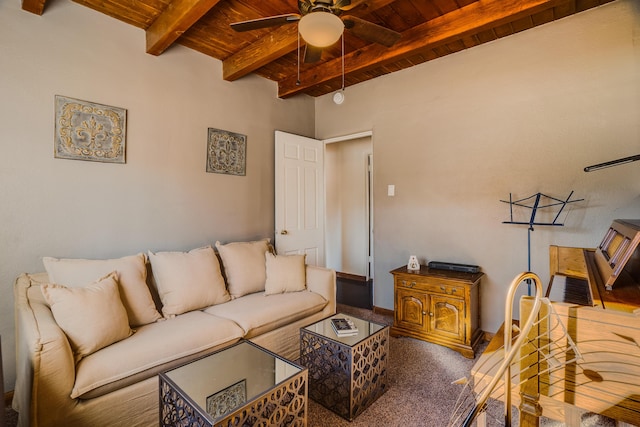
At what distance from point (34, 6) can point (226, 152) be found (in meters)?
1.70

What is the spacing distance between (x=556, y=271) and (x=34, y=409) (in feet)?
10.1

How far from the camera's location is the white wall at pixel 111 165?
6.95 ft

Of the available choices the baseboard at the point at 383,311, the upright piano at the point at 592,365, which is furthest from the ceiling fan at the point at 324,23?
the baseboard at the point at 383,311

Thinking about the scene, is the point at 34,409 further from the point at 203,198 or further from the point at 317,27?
the point at 317,27

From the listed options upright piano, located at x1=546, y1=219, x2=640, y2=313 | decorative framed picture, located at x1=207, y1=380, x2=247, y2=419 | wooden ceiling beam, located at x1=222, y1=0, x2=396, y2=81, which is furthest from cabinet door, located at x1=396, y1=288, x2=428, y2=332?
wooden ceiling beam, located at x1=222, y1=0, x2=396, y2=81

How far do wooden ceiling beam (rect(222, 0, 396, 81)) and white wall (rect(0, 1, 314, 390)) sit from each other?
0.17 metres

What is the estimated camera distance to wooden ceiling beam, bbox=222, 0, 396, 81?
2623mm

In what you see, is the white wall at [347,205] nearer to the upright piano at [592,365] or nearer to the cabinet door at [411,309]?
the cabinet door at [411,309]

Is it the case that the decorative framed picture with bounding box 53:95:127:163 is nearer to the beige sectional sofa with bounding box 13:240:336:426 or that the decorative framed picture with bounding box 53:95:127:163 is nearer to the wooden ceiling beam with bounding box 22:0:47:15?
the wooden ceiling beam with bounding box 22:0:47:15

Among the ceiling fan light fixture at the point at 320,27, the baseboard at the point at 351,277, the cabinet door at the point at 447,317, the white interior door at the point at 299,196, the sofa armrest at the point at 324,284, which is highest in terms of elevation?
the ceiling fan light fixture at the point at 320,27

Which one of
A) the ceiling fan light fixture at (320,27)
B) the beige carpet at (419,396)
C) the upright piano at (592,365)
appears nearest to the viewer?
the upright piano at (592,365)

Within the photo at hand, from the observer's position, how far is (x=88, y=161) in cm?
241

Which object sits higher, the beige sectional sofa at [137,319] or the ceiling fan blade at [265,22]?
the ceiling fan blade at [265,22]

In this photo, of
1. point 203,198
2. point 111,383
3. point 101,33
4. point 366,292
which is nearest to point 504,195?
point 366,292
